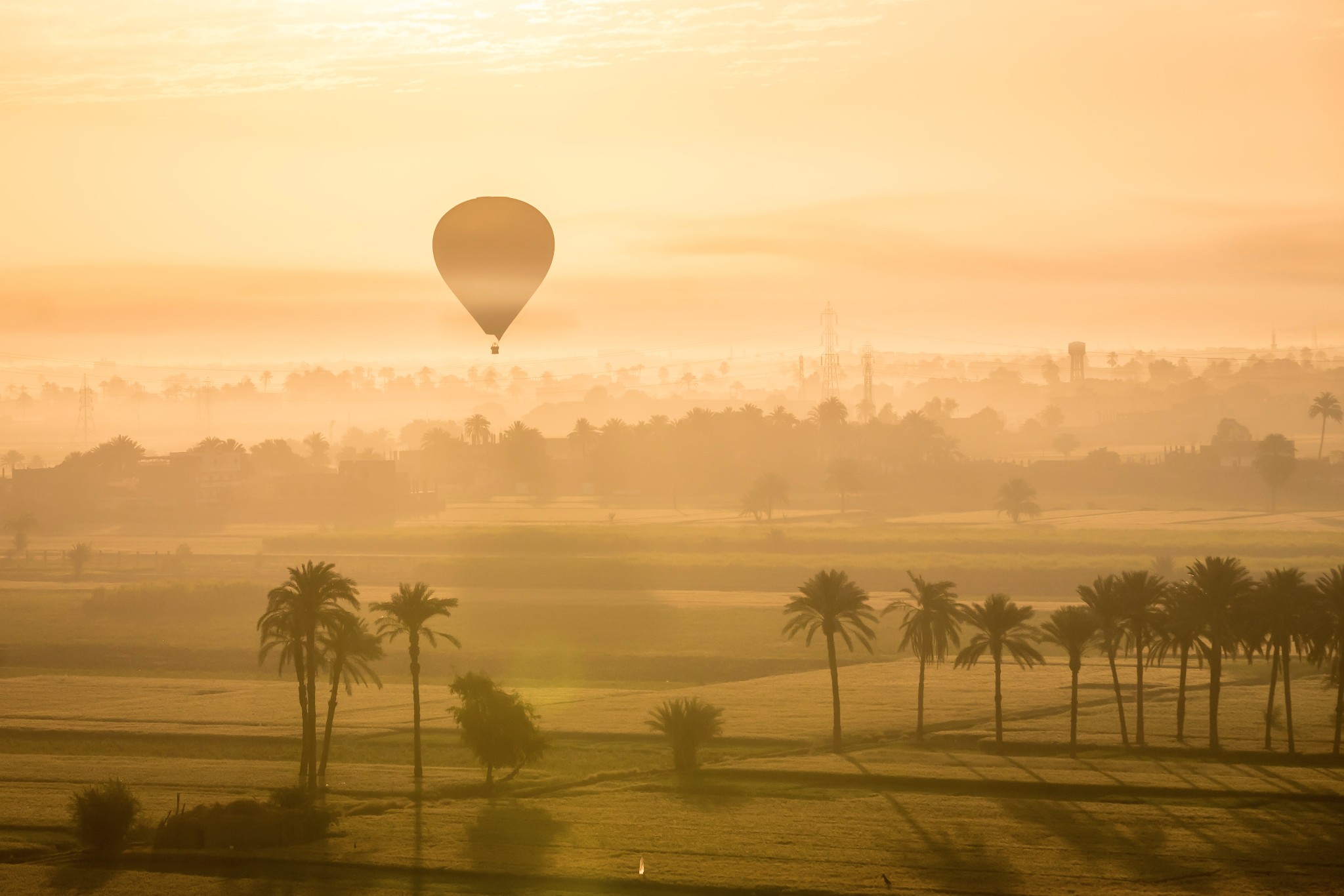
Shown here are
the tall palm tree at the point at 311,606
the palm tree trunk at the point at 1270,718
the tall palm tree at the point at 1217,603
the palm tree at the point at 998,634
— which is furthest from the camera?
Answer: the palm tree at the point at 998,634

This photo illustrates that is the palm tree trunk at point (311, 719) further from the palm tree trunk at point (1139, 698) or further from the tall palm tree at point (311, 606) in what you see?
the palm tree trunk at point (1139, 698)

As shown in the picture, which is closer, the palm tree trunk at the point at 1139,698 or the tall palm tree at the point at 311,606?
the tall palm tree at the point at 311,606

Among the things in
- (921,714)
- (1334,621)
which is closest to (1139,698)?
(1334,621)

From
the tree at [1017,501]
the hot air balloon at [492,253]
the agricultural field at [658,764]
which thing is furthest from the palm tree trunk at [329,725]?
the tree at [1017,501]

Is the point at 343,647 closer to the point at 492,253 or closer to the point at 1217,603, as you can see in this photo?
the point at 492,253

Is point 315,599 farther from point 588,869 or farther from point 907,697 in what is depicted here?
point 907,697

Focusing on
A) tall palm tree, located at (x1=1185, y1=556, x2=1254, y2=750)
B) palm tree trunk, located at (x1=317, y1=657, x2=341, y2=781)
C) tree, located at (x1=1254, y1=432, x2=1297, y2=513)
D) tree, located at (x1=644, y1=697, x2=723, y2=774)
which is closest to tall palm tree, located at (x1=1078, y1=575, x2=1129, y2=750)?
tall palm tree, located at (x1=1185, y1=556, x2=1254, y2=750)
